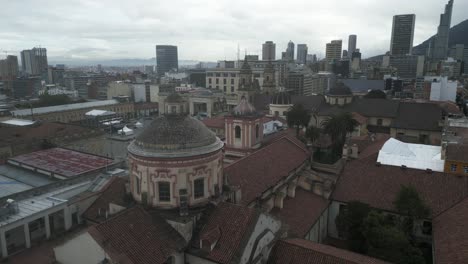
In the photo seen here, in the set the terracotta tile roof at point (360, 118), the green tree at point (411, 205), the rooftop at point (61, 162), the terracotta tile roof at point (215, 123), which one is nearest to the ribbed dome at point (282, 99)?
the terracotta tile roof at point (215, 123)

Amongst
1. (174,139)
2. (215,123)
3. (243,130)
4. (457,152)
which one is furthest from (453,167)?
(215,123)

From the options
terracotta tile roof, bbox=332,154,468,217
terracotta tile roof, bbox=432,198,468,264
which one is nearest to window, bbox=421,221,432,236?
terracotta tile roof, bbox=332,154,468,217

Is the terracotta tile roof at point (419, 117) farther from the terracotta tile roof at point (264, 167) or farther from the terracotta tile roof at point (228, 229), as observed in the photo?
the terracotta tile roof at point (228, 229)

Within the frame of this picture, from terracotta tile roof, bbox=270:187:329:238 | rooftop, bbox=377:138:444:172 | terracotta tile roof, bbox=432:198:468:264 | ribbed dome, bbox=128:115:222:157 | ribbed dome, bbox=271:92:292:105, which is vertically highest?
ribbed dome, bbox=128:115:222:157

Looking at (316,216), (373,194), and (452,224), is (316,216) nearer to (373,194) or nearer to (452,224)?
(373,194)

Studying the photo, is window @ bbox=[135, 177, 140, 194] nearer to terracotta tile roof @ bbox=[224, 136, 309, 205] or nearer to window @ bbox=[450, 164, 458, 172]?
terracotta tile roof @ bbox=[224, 136, 309, 205]

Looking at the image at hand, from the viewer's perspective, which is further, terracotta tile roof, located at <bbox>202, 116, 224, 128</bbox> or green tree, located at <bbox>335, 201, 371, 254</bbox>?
terracotta tile roof, located at <bbox>202, 116, 224, 128</bbox>

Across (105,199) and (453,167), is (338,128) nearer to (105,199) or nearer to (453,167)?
(453,167)
